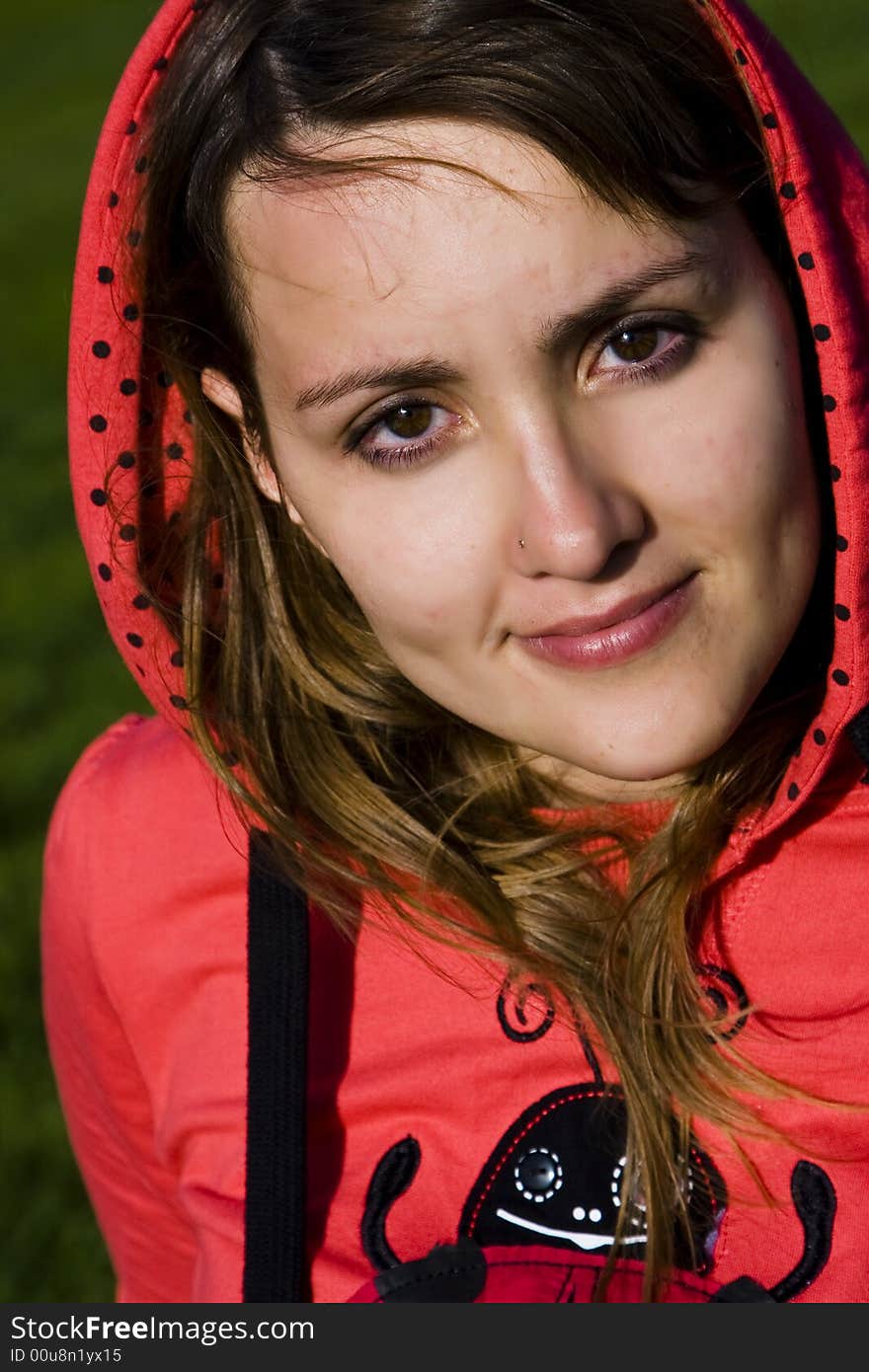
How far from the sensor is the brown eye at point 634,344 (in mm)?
1721

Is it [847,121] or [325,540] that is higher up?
[847,121]

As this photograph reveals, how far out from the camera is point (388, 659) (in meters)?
2.31

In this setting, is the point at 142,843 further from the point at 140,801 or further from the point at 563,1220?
the point at 563,1220

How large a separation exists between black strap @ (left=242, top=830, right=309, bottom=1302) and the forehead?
2.58ft

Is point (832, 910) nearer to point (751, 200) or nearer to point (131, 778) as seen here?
point (751, 200)

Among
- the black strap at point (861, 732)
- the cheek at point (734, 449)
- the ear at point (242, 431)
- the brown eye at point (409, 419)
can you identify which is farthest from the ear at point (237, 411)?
the black strap at point (861, 732)

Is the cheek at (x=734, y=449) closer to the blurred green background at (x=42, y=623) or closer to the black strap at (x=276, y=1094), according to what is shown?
the black strap at (x=276, y=1094)

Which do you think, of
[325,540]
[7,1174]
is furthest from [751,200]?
[7,1174]

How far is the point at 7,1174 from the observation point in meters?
3.45

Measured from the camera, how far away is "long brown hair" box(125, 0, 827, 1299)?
171cm

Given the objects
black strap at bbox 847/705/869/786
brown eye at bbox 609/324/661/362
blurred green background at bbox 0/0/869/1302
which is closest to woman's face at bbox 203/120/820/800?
brown eye at bbox 609/324/661/362

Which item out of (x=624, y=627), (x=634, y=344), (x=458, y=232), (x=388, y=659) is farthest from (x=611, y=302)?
(x=388, y=659)

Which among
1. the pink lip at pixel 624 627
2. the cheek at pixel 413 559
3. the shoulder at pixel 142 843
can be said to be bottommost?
the shoulder at pixel 142 843

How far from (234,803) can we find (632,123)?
3.36 ft
